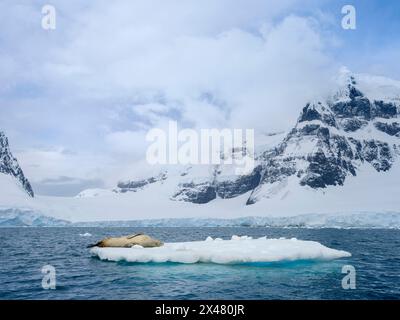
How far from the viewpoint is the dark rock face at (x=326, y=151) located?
17875cm

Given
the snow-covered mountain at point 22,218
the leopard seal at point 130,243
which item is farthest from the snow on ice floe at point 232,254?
the snow-covered mountain at point 22,218

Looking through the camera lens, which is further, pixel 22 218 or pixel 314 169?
pixel 314 169

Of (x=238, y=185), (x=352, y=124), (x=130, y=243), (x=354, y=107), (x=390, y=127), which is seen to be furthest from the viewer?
(x=352, y=124)

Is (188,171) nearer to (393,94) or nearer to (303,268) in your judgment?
(393,94)

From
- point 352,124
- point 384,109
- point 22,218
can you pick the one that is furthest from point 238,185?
point 22,218

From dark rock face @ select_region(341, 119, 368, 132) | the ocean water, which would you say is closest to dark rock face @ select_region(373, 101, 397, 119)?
dark rock face @ select_region(341, 119, 368, 132)

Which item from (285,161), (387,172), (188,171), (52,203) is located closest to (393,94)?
(387,172)

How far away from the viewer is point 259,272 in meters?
16.2

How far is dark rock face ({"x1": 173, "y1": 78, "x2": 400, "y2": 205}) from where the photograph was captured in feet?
586

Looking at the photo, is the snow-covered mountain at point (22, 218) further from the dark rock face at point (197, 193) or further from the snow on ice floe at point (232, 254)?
the snow on ice floe at point (232, 254)

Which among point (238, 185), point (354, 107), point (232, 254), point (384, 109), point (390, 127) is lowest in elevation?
point (232, 254)

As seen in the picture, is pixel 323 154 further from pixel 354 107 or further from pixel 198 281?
pixel 198 281

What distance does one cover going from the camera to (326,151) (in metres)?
191
